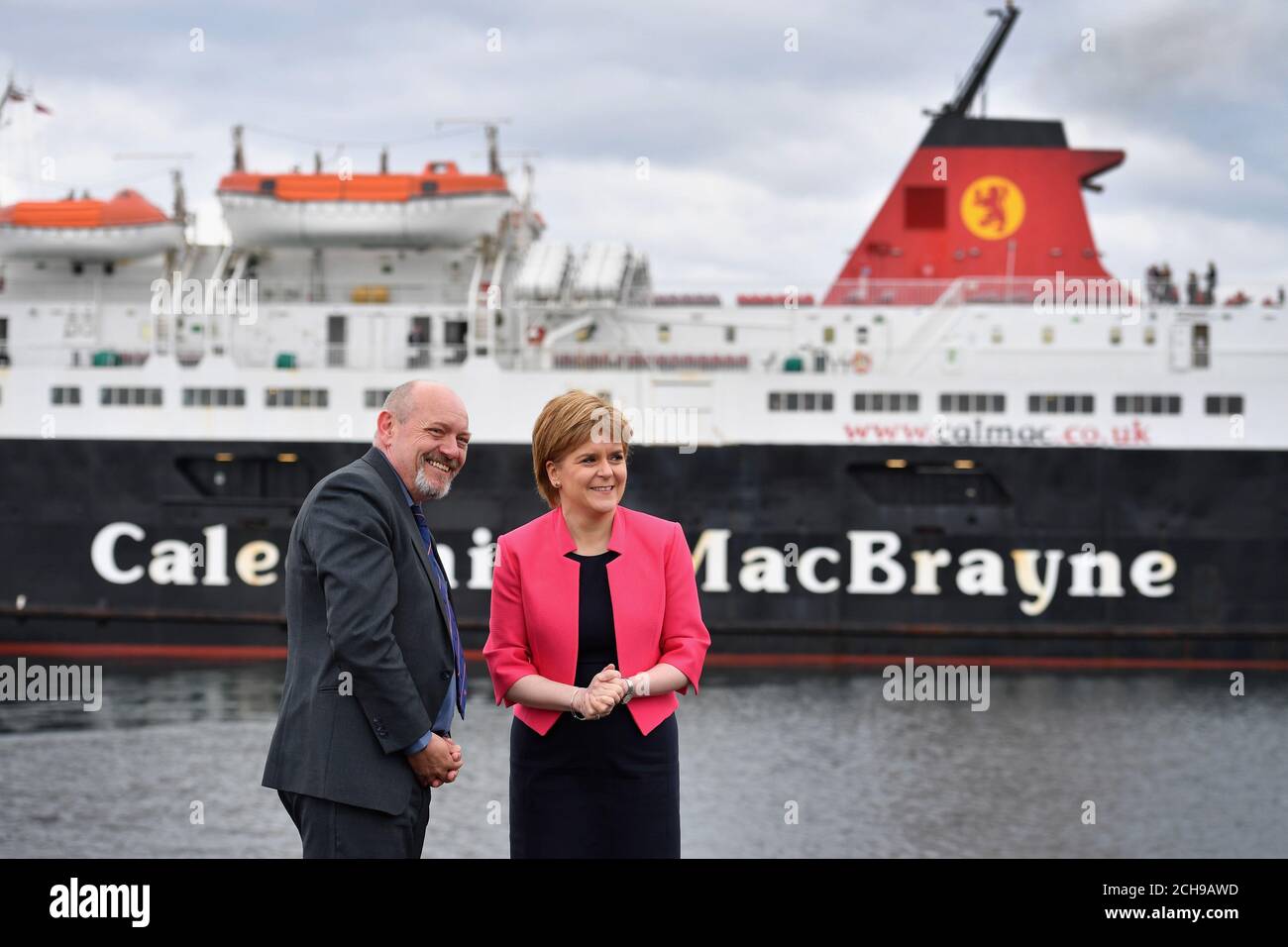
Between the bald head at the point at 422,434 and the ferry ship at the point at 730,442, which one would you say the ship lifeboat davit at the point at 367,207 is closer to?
the ferry ship at the point at 730,442

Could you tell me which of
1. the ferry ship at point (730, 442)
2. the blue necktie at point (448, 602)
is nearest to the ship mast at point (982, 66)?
the ferry ship at point (730, 442)

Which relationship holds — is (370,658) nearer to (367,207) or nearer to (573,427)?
(573,427)

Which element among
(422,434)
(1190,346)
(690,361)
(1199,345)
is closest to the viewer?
(422,434)

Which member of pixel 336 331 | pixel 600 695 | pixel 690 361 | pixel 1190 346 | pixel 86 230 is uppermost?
pixel 86 230

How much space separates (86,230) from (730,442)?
8.35m

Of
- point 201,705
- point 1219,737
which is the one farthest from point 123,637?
point 1219,737

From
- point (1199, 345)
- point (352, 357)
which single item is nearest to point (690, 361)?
point (352, 357)

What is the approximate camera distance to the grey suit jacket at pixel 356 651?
2.90m

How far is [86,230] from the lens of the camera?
59.4ft

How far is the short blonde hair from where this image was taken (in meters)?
2.95
